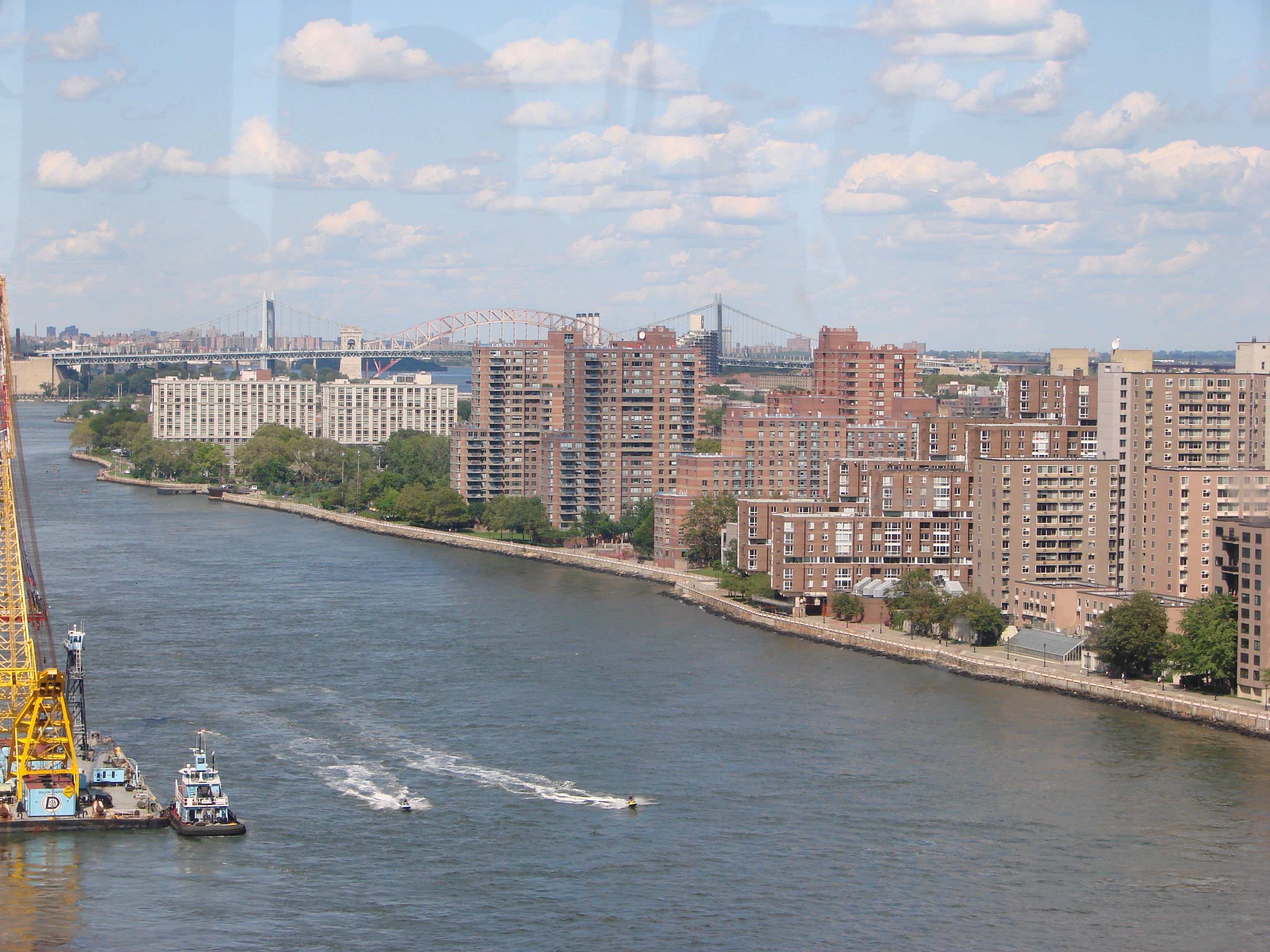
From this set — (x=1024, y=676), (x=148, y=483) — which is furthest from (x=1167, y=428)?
(x=148, y=483)

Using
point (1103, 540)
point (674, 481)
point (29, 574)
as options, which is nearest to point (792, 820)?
point (29, 574)

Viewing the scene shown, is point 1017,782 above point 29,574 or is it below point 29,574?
below

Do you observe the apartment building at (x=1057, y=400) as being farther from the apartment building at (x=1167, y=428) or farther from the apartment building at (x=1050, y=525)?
the apartment building at (x=1050, y=525)

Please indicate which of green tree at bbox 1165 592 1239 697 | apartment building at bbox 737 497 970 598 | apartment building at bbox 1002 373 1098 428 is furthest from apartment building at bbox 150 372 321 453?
green tree at bbox 1165 592 1239 697

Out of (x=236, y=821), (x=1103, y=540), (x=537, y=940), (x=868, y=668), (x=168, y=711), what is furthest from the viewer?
(x=1103, y=540)

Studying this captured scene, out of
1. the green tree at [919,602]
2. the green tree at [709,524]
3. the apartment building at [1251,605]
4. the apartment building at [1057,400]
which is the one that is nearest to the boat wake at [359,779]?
the apartment building at [1251,605]

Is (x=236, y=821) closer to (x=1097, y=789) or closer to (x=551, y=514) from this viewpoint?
(x=1097, y=789)
